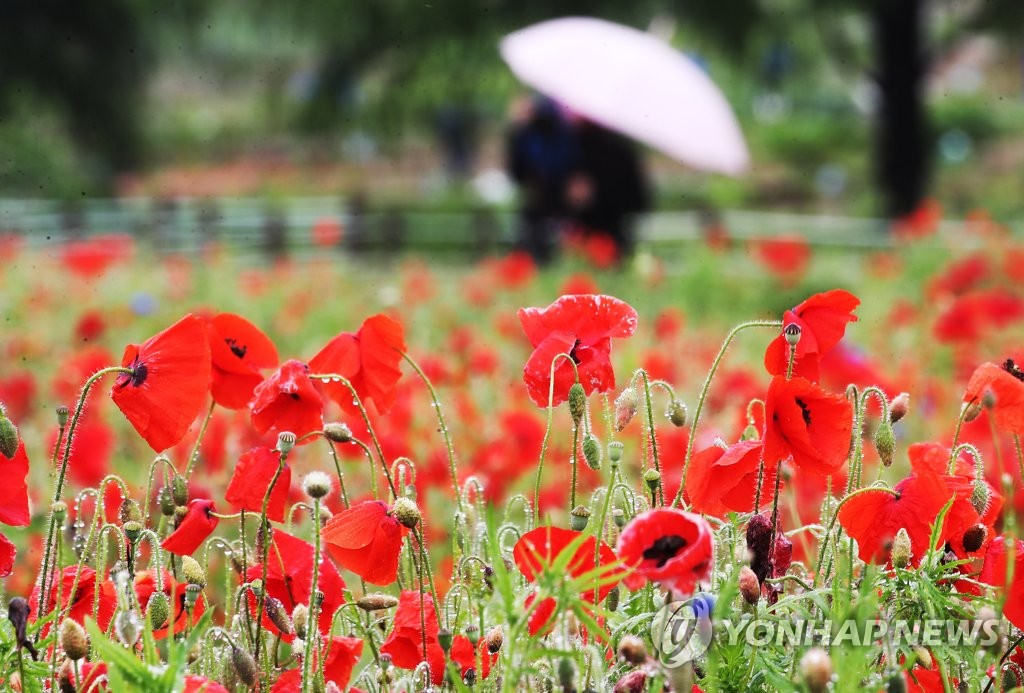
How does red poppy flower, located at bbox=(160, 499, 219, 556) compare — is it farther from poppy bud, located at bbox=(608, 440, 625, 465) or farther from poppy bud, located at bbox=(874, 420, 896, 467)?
poppy bud, located at bbox=(874, 420, 896, 467)

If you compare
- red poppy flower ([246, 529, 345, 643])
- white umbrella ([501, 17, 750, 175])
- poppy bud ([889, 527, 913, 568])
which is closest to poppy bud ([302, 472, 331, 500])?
red poppy flower ([246, 529, 345, 643])

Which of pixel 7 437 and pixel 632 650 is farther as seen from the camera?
pixel 7 437

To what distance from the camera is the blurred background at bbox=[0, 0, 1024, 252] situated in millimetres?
13133

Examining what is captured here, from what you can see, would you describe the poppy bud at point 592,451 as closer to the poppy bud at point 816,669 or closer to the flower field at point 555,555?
the flower field at point 555,555

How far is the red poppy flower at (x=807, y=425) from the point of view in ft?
3.67

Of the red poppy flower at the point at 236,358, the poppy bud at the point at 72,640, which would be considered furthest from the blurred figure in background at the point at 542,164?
the poppy bud at the point at 72,640

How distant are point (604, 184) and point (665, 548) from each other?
8.07m

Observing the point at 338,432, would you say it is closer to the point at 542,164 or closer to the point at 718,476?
the point at 718,476

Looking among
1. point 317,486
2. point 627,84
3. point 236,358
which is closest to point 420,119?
point 627,84

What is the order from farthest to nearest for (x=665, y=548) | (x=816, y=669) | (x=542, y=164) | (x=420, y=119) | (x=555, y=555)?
1. (x=420, y=119)
2. (x=542, y=164)
3. (x=555, y=555)
4. (x=665, y=548)
5. (x=816, y=669)

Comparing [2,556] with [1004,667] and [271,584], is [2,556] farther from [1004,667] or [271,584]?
[1004,667]

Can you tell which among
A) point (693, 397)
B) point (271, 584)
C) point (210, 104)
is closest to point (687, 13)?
point (693, 397)

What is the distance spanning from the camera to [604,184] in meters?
8.89

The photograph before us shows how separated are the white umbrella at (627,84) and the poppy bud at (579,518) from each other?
139 inches
